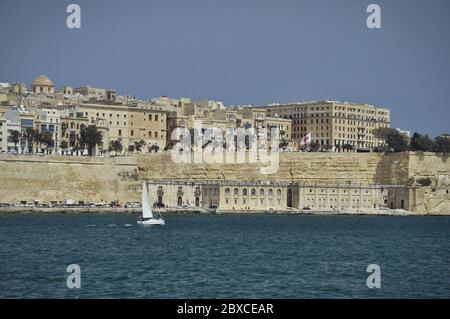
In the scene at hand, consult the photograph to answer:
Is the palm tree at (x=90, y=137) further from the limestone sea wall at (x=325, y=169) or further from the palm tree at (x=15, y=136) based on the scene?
the limestone sea wall at (x=325, y=169)

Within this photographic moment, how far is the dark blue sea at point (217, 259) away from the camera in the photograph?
80.2ft

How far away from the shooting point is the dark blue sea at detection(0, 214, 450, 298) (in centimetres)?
2444

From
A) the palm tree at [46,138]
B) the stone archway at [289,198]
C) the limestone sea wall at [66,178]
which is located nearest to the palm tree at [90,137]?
the palm tree at [46,138]

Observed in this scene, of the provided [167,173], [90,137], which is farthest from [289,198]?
[90,137]

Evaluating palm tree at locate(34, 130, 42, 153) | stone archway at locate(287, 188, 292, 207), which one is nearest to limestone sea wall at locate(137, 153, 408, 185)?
stone archway at locate(287, 188, 292, 207)

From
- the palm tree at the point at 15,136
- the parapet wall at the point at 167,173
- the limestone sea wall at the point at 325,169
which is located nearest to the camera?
the parapet wall at the point at 167,173

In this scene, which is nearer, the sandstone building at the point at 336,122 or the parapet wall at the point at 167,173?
the parapet wall at the point at 167,173

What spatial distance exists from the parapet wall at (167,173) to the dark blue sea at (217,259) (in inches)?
349

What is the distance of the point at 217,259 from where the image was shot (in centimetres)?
3247

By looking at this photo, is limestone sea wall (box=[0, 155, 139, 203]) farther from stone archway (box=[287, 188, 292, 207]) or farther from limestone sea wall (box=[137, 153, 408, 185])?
stone archway (box=[287, 188, 292, 207])

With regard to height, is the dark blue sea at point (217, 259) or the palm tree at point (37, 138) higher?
the palm tree at point (37, 138)

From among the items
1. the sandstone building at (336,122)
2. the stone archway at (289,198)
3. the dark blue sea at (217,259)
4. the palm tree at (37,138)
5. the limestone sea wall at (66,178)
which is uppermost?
the sandstone building at (336,122)

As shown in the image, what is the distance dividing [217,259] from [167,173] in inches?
1651
